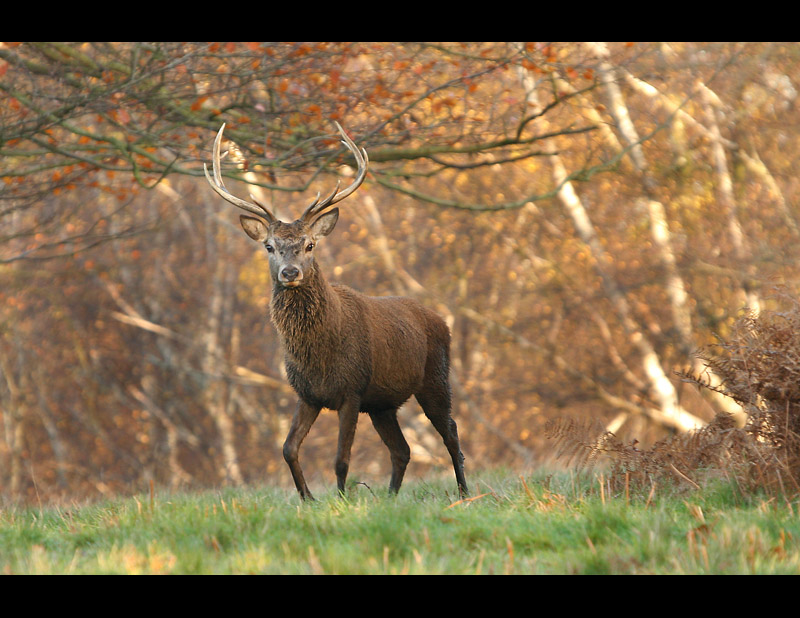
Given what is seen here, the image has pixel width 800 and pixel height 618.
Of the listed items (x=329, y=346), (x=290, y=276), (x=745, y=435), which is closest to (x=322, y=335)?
(x=329, y=346)

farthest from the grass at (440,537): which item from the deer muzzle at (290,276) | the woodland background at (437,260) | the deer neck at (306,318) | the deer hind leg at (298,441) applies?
the woodland background at (437,260)

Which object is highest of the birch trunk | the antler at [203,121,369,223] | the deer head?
the antler at [203,121,369,223]

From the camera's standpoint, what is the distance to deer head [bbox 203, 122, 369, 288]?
7295 mm

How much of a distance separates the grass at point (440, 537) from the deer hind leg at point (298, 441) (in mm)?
1080

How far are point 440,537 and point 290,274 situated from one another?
2805 mm

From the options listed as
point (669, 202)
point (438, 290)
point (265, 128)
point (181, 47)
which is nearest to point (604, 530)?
point (265, 128)

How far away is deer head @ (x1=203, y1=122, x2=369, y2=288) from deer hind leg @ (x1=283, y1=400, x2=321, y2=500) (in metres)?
1.04

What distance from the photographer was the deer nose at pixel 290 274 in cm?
720

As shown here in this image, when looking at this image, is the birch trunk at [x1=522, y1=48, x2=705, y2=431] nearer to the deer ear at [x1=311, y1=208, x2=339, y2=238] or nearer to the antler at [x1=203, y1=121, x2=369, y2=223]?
the deer ear at [x1=311, y1=208, x2=339, y2=238]

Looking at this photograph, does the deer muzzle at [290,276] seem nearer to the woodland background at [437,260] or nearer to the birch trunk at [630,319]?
the woodland background at [437,260]

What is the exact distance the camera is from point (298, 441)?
24.5ft

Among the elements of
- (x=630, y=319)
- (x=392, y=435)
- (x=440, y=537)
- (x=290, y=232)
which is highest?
(x=290, y=232)

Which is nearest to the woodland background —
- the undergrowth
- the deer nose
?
the deer nose

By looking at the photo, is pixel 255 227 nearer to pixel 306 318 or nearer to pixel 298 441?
pixel 306 318
